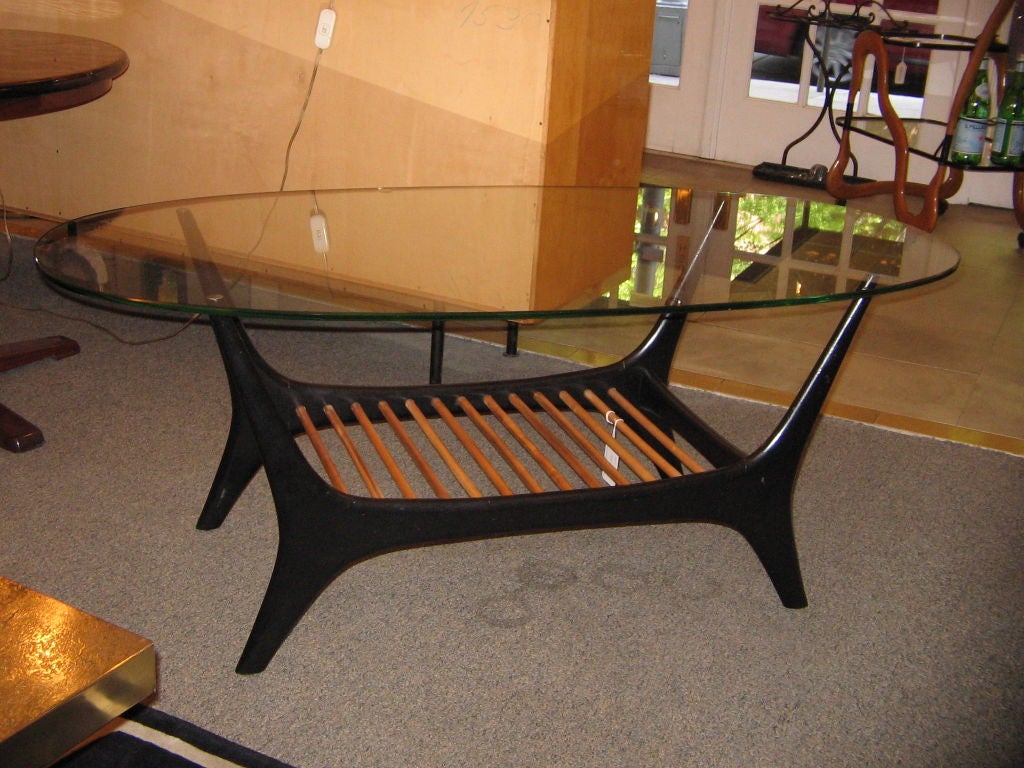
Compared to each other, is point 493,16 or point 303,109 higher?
point 493,16

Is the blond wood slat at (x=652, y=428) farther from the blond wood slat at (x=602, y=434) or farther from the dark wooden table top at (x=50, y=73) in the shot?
the dark wooden table top at (x=50, y=73)

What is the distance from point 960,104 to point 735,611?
2160 millimetres

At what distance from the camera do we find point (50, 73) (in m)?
2.00

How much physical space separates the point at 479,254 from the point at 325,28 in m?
1.25

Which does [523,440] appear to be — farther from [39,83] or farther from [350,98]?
[350,98]

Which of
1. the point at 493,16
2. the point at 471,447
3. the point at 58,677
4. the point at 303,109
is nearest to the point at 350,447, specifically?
the point at 471,447

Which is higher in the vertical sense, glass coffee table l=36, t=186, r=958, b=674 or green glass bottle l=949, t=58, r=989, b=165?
green glass bottle l=949, t=58, r=989, b=165

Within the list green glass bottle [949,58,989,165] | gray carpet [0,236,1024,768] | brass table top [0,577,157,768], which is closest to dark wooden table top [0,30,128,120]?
gray carpet [0,236,1024,768]

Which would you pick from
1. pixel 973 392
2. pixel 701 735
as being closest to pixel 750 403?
pixel 973 392

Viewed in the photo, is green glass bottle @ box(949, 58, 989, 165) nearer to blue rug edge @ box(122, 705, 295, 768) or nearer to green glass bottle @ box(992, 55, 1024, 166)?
green glass bottle @ box(992, 55, 1024, 166)

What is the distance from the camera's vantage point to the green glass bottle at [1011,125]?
3.17 m

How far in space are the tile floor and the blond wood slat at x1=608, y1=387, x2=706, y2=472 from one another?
2.20ft

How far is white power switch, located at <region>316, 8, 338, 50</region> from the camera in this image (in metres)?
2.56

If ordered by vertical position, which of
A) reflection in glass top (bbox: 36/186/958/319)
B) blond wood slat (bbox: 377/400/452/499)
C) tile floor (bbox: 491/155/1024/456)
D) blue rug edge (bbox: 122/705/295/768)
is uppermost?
reflection in glass top (bbox: 36/186/958/319)
